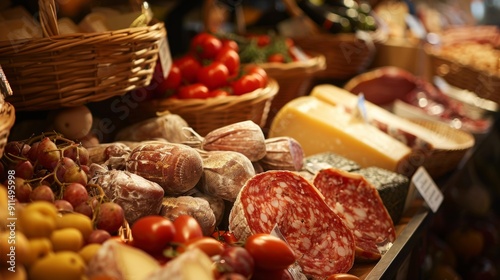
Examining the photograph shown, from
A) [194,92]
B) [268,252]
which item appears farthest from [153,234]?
[194,92]

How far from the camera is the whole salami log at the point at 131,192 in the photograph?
1398 mm

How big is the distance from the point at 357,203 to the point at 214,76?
845 mm

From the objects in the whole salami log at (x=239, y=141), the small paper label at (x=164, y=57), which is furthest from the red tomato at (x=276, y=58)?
the whole salami log at (x=239, y=141)

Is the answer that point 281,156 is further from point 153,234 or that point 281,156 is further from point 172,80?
point 153,234

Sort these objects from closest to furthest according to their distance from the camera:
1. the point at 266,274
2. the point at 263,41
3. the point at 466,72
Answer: the point at 266,274 → the point at 263,41 → the point at 466,72

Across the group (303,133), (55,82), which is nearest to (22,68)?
(55,82)

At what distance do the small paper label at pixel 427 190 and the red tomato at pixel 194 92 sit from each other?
2.82 feet

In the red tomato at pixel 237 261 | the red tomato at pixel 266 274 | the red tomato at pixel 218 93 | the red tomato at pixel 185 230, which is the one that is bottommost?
the red tomato at pixel 218 93

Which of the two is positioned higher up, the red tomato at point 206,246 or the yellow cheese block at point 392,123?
the red tomato at point 206,246

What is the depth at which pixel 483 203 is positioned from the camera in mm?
3396

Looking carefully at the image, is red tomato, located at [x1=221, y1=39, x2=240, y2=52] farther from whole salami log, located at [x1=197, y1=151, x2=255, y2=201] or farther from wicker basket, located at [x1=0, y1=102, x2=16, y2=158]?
wicker basket, located at [x1=0, y1=102, x2=16, y2=158]

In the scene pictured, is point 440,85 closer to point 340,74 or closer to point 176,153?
point 340,74

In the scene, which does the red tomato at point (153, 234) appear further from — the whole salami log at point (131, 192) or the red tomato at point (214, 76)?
the red tomato at point (214, 76)

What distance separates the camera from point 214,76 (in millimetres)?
2307
